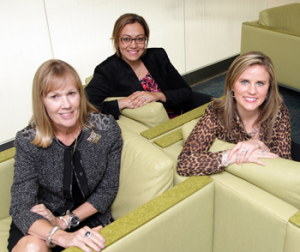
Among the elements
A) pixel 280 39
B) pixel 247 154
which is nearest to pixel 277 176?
pixel 247 154

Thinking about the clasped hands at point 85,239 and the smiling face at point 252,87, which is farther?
the smiling face at point 252,87

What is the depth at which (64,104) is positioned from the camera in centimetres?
156

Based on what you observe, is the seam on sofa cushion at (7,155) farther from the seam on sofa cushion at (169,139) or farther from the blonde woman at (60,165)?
the seam on sofa cushion at (169,139)

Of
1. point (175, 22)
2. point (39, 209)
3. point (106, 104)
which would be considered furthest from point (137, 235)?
point (175, 22)

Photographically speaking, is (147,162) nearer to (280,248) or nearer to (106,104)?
(280,248)

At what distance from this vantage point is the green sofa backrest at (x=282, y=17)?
13.4 feet

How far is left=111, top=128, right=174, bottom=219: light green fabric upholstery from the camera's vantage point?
1572mm

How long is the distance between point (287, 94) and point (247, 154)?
2970 millimetres

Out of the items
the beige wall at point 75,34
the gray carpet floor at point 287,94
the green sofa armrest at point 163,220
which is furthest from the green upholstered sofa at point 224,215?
the beige wall at point 75,34

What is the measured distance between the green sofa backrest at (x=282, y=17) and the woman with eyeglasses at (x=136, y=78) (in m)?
2.09

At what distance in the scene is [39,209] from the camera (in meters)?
1.58

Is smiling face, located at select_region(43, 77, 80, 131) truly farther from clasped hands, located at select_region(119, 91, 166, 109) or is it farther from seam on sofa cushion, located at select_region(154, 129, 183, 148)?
clasped hands, located at select_region(119, 91, 166, 109)

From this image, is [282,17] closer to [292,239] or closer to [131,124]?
[131,124]

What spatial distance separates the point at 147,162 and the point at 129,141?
204 millimetres
